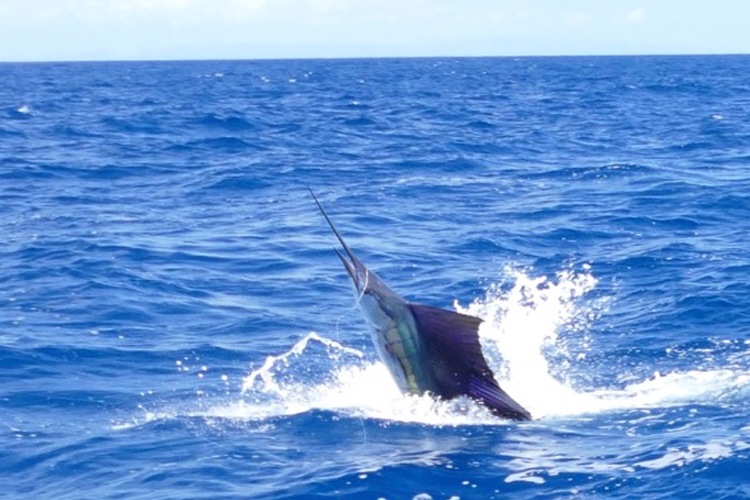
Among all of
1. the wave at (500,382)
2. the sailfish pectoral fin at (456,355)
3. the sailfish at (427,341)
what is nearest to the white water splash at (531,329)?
the wave at (500,382)

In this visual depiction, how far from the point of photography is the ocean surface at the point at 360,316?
970 cm

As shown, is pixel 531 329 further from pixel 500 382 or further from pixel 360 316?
pixel 360 316

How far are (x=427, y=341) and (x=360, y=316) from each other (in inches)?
216

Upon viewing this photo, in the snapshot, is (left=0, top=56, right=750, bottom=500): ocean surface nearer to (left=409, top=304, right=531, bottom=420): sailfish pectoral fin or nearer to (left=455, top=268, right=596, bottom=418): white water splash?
(left=455, top=268, right=596, bottom=418): white water splash

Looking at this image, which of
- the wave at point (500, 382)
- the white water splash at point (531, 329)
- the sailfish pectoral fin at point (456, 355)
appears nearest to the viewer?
the sailfish pectoral fin at point (456, 355)

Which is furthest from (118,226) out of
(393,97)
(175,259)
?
(393,97)

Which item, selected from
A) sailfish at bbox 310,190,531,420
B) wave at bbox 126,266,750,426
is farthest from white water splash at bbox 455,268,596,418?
sailfish at bbox 310,190,531,420

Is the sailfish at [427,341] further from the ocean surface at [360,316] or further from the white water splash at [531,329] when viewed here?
the white water splash at [531,329]

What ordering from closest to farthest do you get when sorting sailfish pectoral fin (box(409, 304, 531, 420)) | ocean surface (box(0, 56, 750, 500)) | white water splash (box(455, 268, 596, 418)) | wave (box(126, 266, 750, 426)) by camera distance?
ocean surface (box(0, 56, 750, 500)) → sailfish pectoral fin (box(409, 304, 531, 420)) → wave (box(126, 266, 750, 426)) → white water splash (box(455, 268, 596, 418))

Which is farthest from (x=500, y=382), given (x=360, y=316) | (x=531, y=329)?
(x=360, y=316)

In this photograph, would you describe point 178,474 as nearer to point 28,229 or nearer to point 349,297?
point 349,297

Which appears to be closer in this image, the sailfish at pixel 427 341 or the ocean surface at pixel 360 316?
the ocean surface at pixel 360 316

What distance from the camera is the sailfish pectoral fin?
10117 mm

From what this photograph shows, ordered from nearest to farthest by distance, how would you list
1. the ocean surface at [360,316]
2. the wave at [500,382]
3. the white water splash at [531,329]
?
the ocean surface at [360,316], the wave at [500,382], the white water splash at [531,329]
